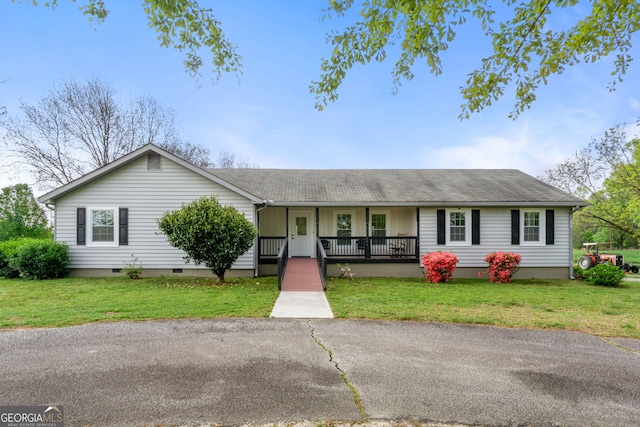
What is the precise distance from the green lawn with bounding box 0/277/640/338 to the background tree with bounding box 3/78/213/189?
1502 cm

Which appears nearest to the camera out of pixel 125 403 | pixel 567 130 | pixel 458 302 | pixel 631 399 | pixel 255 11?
pixel 125 403

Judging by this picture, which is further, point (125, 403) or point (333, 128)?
point (333, 128)

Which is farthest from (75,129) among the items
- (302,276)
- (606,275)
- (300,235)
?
(606,275)

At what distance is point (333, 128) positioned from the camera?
21656 mm

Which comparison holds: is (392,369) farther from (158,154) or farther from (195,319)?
(158,154)

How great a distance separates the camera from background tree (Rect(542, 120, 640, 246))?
63.2 feet

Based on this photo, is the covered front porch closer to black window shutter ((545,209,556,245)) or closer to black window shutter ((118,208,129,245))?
black window shutter ((118,208,129,245))

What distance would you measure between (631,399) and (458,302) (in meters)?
4.55

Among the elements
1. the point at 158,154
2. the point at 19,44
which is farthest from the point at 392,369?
the point at 19,44

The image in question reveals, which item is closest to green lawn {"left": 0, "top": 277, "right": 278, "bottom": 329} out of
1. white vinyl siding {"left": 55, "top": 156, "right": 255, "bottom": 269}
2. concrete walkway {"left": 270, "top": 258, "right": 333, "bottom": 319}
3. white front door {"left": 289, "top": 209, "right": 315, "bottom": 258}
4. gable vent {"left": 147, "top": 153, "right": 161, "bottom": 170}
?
concrete walkway {"left": 270, "top": 258, "right": 333, "bottom": 319}

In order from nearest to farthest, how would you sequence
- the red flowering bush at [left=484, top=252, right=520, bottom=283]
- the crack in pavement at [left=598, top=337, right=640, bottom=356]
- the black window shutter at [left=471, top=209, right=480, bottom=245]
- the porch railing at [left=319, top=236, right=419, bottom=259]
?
the crack in pavement at [left=598, top=337, right=640, bottom=356]
the red flowering bush at [left=484, top=252, right=520, bottom=283]
the black window shutter at [left=471, top=209, right=480, bottom=245]
the porch railing at [left=319, top=236, right=419, bottom=259]

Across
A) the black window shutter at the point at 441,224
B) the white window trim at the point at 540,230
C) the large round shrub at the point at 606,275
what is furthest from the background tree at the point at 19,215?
the large round shrub at the point at 606,275

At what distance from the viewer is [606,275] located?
11.2 meters

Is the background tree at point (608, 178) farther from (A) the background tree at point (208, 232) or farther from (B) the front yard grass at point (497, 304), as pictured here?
(A) the background tree at point (208, 232)
